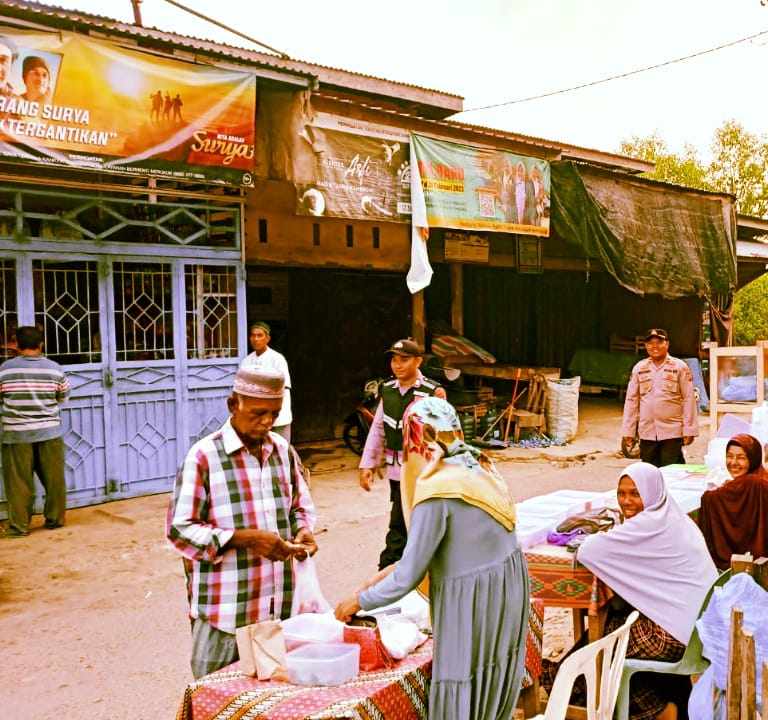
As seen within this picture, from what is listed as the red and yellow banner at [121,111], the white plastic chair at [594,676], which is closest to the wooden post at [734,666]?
the white plastic chair at [594,676]

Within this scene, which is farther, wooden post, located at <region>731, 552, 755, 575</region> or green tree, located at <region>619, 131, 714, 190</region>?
green tree, located at <region>619, 131, 714, 190</region>

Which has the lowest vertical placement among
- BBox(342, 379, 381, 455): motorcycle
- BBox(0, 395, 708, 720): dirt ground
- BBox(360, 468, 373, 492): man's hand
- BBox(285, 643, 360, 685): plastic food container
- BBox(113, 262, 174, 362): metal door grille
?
BBox(0, 395, 708, 720): dirt ground

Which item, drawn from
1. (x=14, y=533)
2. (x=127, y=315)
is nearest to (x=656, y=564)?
(x=14, y=533)

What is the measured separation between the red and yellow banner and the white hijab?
5720 millimetres

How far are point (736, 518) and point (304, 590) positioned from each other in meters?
2.78

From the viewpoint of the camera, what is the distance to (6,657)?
16.0 feet

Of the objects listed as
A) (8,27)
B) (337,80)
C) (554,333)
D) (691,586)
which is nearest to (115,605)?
(691,586)

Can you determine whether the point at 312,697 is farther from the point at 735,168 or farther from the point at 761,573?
the point at 735,168

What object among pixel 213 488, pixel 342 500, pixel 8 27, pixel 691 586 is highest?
pixel 8 27

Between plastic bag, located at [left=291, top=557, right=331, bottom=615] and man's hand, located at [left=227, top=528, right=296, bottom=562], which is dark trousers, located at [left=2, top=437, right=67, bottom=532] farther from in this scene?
man's hand, located at [left=227, top=528, right=296, bottom=562]

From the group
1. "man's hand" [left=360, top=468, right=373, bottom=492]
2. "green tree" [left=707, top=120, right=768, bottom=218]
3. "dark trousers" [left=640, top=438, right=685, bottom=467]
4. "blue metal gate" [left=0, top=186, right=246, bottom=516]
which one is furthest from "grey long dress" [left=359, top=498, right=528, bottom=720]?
"green tree" [left=707, top=120, right=768, bottom=218]

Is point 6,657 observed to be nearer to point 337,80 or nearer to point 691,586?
point 691,586

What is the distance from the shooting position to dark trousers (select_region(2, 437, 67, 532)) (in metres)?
7.23

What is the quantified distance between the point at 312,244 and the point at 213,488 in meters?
8.43
